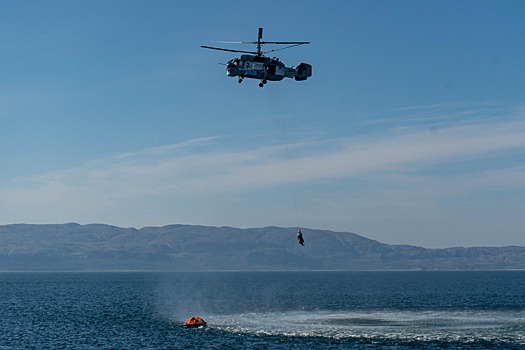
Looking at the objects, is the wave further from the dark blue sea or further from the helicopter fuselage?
the helicopter fuselage

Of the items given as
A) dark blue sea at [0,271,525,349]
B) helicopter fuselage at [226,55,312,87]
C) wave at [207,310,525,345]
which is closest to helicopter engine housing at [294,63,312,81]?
helicopter fuselage at [226,55,312,87]

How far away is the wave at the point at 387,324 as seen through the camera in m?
90.3

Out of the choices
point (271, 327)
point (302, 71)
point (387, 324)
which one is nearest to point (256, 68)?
point (302, 71)

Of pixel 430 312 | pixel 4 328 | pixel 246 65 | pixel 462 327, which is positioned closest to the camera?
pixel 246 65

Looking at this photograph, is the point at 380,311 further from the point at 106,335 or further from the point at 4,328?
the point at 4,328

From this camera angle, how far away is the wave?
9033 cm

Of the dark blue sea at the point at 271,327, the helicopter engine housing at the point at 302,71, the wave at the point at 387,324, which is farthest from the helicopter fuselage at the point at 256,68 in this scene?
the wave at the point at 387,324

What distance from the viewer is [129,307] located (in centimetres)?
15325

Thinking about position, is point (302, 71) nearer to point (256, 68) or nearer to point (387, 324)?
point (256, 68)

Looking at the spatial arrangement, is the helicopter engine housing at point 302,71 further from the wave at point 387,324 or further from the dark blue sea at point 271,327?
the wave at point 387,324

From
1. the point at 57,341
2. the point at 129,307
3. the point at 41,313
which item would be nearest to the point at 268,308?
the point at 129,307

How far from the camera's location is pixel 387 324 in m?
106

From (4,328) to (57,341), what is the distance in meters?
22.6

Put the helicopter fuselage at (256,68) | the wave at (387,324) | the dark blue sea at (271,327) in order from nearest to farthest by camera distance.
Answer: the helicopter fuselage at (256,68) < the dark blue sea at (271,327) < the wave at (387,324)
